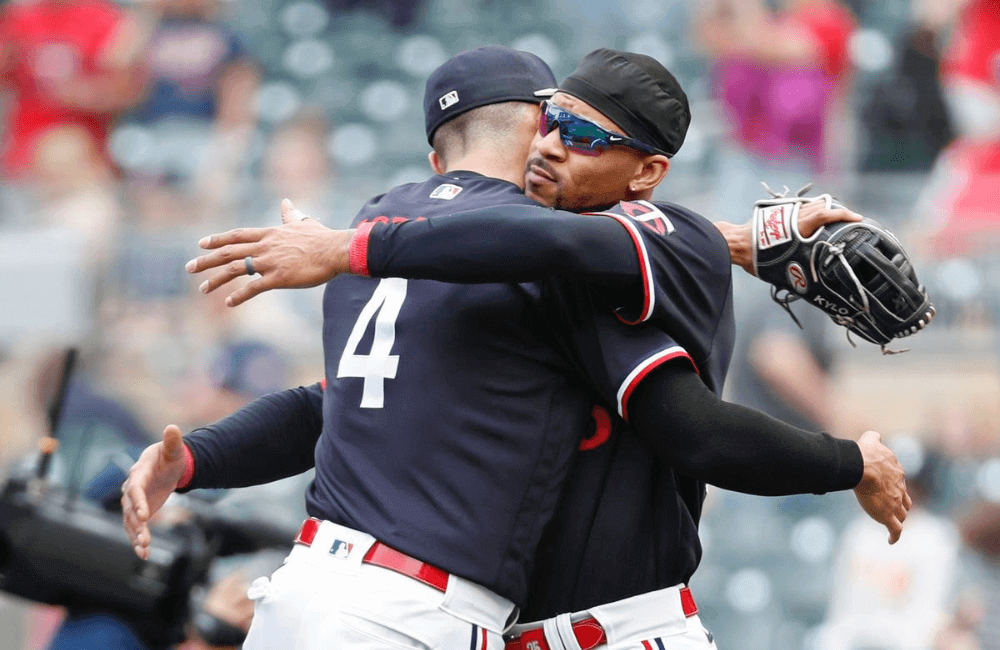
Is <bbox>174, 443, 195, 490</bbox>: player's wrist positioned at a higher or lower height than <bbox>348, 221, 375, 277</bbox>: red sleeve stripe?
lower

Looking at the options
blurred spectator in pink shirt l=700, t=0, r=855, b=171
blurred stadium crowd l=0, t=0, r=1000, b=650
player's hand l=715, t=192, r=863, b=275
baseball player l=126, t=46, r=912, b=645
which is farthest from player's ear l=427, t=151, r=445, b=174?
blurred spectator in pink shirt l=700, t=0, r=855, b=171

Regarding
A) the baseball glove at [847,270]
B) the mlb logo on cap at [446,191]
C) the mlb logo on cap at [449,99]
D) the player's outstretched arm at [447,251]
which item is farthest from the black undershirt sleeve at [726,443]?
the mlb logo on cap at [449,99]

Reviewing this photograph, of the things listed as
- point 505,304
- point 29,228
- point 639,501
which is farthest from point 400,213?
point 29,228

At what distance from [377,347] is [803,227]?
0.95 metres

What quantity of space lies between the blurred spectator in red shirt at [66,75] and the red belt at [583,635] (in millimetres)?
6576

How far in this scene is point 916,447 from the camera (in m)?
6.64

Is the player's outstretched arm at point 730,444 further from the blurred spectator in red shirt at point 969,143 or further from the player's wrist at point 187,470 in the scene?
the blurred spectator in red shirt at point 969,143

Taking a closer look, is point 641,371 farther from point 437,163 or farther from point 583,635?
point 437,163

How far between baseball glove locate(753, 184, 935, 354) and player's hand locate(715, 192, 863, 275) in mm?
14

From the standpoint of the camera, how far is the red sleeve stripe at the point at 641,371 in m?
2.44

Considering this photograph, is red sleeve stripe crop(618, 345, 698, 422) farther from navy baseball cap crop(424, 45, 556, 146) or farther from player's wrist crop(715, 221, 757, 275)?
navy baseball cap crop(424, 45, 556, 146)

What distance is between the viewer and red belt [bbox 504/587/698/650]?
2.59 m

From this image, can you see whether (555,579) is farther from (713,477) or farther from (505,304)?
(505,304)

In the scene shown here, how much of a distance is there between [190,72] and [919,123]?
15.1ft
